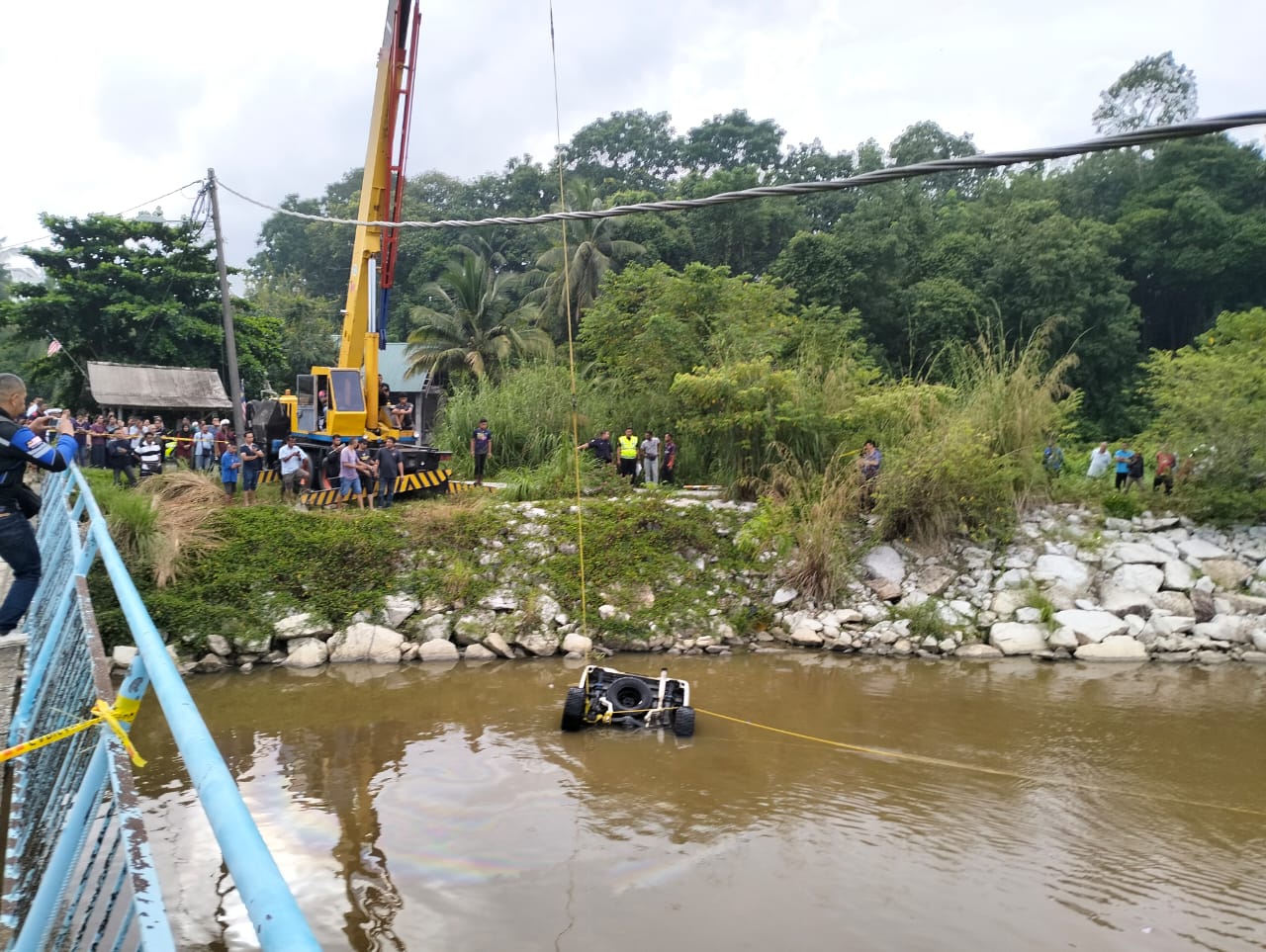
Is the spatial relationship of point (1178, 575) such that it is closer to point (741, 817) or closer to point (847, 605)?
point (847, 605)

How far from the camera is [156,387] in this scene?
82.3ft

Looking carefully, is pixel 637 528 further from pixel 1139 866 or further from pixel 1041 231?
pixel 1041 231

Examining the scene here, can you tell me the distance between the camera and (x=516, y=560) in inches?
573

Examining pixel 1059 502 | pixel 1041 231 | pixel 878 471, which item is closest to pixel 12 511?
pixel 878 471

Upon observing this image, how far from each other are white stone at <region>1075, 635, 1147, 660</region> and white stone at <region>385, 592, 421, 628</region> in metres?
10.4

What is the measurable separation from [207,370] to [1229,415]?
1043 inches

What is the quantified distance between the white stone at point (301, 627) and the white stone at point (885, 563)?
8.87 metres

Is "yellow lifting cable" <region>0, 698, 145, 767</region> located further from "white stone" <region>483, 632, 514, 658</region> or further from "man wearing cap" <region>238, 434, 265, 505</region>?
"man wearing cap" <region>238, 434, 265, 505</region>

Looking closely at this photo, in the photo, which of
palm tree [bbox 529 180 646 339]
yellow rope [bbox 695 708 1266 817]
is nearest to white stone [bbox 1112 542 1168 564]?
yellow rope [bbox 695 708 1266 817]

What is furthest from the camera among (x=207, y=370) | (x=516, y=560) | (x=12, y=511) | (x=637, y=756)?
(x=207, y=370)

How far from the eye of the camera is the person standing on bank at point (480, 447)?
18578mm

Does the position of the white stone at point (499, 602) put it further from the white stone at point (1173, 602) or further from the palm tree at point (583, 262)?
the palm tree at point (583, 262)

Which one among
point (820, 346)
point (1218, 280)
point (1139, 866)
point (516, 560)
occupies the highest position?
point (1218, 280)

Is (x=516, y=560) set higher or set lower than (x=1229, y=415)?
lower
